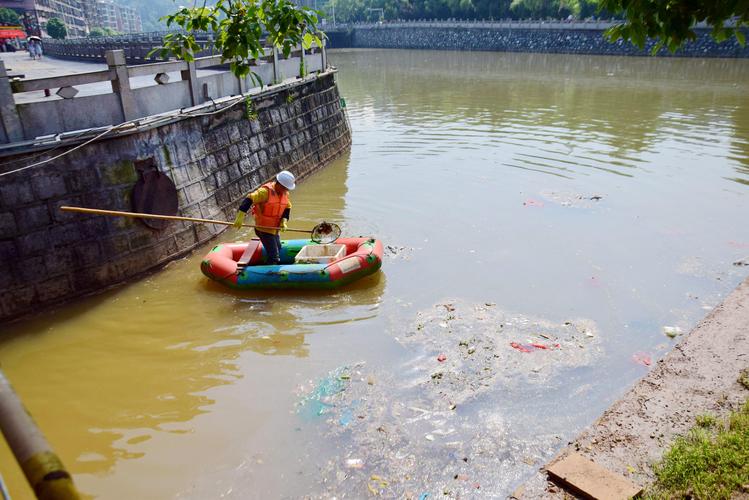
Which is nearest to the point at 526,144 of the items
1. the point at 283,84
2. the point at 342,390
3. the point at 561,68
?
the point at 283,84

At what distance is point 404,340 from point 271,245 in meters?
2.83

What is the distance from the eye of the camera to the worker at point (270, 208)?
8.40m

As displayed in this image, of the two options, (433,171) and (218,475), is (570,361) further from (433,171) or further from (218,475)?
(433,171)

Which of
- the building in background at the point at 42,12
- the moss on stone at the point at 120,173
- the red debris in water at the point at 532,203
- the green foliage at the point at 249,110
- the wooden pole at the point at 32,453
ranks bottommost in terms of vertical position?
the red debris in water at the point at 532,203

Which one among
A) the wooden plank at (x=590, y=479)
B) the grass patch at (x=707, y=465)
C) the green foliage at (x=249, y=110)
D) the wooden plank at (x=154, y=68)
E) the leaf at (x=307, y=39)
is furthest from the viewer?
the green foliage at (x=249, y=110)

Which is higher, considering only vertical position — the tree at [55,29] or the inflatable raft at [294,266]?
the tree at [55,29]

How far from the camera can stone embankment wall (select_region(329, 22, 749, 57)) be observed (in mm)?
41438

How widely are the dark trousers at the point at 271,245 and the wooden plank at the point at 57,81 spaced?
319 cm

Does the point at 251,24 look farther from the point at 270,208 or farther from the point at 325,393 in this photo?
the point at 270,208

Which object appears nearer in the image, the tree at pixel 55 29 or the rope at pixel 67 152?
the rope at pixel 67 152

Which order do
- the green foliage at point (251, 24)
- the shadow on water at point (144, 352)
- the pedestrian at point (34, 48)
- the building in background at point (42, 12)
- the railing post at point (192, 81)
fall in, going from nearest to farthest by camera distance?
1. the green foliage at point (251, 24)
2. the shadow on water at point (144, 352)
3. the railing post at point (192, 81)
4. the pedestrian at point (34, 48)
5. the building in background at point (42, 12)

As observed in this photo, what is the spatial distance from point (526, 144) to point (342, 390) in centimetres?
1348

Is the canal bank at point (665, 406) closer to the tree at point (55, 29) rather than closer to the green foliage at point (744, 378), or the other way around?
the green foliage at point (744, 378)

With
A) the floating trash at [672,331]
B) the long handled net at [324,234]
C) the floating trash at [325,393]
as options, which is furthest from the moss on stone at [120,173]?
the floating trash at [672,331]
